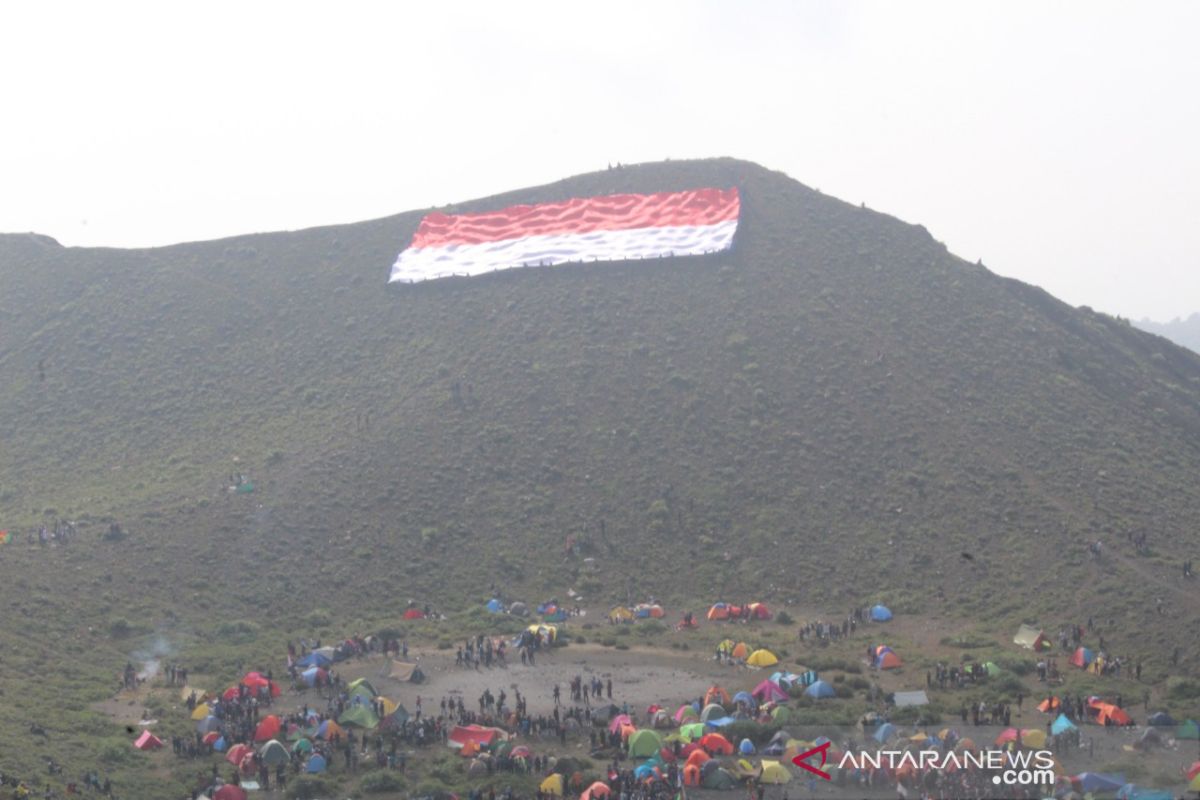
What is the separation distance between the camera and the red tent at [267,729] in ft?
132

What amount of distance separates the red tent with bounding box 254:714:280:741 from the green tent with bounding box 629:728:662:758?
1102cm

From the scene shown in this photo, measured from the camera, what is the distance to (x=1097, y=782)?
3156 cm

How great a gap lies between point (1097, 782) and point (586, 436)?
143 ft

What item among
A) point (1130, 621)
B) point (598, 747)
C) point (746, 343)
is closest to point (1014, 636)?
point (1130, 621)

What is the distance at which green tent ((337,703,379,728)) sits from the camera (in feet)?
136

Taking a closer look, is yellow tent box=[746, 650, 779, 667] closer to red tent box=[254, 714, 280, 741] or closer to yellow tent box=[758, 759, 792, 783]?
yellow tent box=[758, 759, 792, 783]

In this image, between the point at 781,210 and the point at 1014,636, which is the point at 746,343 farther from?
the point at 1014,636

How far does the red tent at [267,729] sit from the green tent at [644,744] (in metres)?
11.0

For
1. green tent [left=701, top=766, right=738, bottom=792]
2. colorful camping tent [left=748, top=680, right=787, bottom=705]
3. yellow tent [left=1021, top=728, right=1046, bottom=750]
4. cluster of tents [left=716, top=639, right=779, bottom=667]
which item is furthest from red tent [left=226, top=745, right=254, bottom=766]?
yellow tent [left=1021, top=728, right=1046, bottom=750]

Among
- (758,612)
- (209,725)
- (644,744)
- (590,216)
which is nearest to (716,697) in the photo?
(644,744)

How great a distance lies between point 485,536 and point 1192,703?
112 feet

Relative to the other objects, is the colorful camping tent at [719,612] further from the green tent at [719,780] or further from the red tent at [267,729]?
the green tent at [719,780]

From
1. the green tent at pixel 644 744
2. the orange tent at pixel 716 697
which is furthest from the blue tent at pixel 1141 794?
the orange tent at pixel 716 697

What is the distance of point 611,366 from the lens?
7894cm
